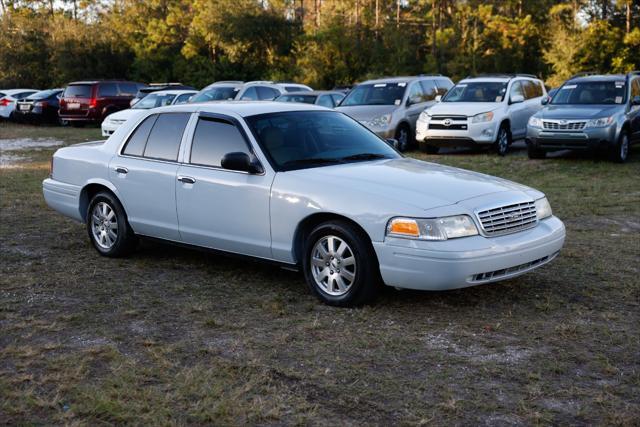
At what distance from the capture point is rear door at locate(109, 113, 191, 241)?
7172 millimetres

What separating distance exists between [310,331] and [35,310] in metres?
2.11

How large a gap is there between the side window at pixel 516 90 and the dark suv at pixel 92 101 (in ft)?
49.8

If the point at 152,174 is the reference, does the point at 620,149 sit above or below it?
below

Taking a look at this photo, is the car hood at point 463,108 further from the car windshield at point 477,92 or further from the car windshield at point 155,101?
the car windshield at point 155,101

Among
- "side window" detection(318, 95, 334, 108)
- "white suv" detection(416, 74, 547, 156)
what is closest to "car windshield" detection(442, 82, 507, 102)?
"white suv" detection(416, 74, 547, 156)

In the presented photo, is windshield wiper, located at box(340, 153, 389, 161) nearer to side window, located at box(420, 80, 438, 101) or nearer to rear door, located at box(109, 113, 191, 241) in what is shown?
rear door, located at box(109, 113, 191, 241)

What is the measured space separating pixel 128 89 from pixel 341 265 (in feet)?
81.2

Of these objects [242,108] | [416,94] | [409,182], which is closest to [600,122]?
[416,94]

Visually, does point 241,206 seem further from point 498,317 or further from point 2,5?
point 2,5

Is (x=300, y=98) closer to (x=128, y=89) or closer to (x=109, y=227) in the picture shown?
(x=128, y=89)

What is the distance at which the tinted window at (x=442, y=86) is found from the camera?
20.2 meters

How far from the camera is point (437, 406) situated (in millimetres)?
4305

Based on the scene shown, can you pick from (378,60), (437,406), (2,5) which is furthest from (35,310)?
(2,5)

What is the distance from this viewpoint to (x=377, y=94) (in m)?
18.6
